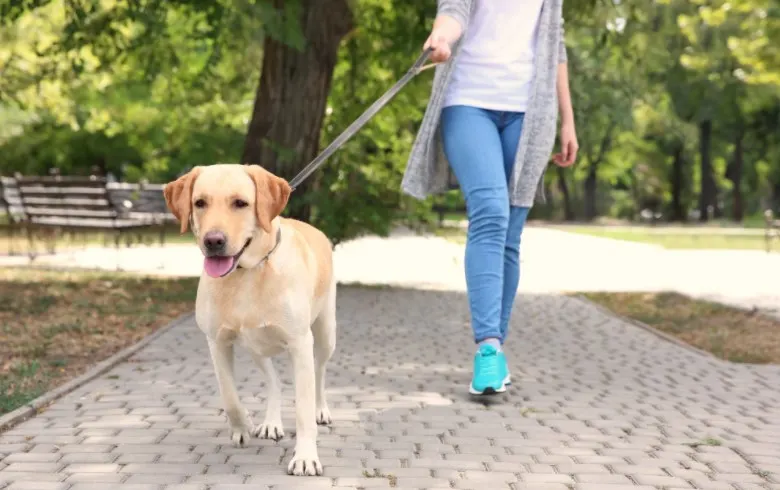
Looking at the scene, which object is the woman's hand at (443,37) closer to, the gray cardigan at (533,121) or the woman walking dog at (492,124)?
the woman walking dog at (492,124)

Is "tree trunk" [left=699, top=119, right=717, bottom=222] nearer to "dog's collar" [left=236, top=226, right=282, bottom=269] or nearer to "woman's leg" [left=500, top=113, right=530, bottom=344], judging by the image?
"woman's leg" [left=500, top=113, right=530, bottom=344]

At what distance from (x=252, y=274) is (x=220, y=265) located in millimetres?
243

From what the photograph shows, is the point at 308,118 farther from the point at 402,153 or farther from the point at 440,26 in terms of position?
the point at 440,26

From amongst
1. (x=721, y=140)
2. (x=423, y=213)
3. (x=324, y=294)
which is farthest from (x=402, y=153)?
(x=721, y=140)

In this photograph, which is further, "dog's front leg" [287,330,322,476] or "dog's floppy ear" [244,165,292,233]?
"dog's front leg" [287,330,322,476]

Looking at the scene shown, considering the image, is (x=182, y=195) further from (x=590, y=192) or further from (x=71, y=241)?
(x=590, y=192)

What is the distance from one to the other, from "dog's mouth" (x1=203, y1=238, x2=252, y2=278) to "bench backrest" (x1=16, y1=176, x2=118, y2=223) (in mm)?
13183

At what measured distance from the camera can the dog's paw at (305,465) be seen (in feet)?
14.5

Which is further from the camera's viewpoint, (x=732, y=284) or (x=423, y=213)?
(x=732, y=284)

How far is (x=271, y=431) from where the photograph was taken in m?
5.13

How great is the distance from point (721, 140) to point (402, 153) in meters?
49.8

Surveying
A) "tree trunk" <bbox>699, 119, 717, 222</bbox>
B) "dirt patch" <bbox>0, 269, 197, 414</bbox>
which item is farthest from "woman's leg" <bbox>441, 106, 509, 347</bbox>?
"tree trunk" <bbox>699, 119, 717, 222</bbox>

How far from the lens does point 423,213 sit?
1379 cm

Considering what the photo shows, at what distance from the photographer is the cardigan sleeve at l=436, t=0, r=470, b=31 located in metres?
5.96
